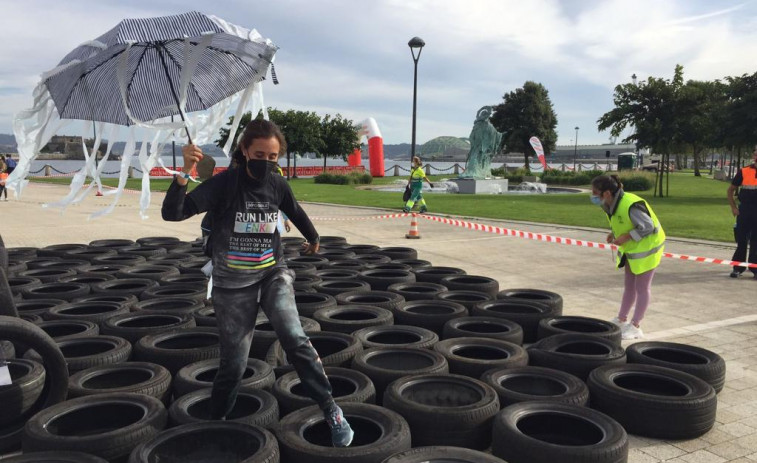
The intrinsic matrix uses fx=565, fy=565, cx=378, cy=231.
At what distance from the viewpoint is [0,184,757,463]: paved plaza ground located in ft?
14.3

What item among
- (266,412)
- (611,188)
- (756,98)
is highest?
(756,98)

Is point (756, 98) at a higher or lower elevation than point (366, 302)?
higher

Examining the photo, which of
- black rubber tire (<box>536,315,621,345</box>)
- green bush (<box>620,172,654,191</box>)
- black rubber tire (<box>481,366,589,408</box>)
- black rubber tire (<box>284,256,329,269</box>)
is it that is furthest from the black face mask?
green bush (<box>620,172,654,191</box>)

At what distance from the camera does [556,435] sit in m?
4.02

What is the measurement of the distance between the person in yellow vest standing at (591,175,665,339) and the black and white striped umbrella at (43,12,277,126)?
12.8 ft

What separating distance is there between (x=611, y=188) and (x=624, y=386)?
2.30 meters

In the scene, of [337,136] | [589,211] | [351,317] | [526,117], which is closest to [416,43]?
[589,211]

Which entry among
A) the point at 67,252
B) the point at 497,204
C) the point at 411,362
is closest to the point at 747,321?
the point at 411,362

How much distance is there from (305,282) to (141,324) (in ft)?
7.33

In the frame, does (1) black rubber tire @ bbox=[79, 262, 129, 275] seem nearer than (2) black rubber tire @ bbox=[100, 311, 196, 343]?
No

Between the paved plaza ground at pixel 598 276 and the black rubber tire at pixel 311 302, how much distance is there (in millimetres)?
3371

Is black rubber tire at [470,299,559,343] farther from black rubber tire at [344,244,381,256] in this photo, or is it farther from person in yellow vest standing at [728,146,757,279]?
person in yellow vest standing at [728,146,757,279]

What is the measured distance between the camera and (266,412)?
3.79 meters

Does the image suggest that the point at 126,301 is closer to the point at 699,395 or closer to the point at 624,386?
the point at 624,386
